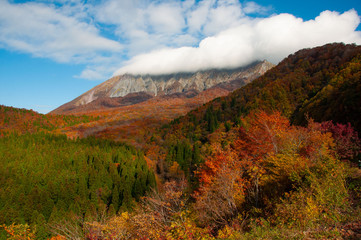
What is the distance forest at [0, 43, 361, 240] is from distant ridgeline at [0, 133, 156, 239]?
36 centimetres

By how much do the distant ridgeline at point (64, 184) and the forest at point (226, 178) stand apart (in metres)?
0.36

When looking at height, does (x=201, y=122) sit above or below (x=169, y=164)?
above

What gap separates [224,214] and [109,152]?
94.4m

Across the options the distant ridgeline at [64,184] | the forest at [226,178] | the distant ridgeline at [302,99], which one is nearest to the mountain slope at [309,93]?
the distant ridgeline at [302,99]

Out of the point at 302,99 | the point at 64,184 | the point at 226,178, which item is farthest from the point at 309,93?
the point at 64,184

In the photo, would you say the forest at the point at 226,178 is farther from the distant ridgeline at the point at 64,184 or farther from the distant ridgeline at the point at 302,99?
the distant ridgeline at the point at 302,99

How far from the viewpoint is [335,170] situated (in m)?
12.7

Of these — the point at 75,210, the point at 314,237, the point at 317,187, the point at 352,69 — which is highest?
the point at 352,69

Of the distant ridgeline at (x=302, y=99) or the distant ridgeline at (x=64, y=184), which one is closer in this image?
the distant ridgeline at (x=302, y=99)

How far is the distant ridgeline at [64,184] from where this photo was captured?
49844 mm

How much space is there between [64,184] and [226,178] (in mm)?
70221

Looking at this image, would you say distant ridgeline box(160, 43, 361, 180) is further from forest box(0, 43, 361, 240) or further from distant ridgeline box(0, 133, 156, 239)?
distant ridgeline box(0, 133, 156, 239)

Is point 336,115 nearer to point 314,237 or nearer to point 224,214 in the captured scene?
point 224,214

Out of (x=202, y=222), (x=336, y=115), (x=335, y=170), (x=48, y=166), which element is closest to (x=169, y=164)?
(x=48, y=166)
